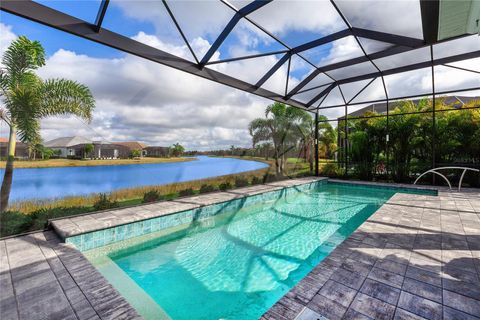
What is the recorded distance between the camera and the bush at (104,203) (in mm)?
4996

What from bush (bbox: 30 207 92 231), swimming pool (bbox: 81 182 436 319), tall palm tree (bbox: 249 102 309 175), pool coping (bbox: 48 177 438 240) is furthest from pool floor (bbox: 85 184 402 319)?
tall palm tree (bbox: 249 102 309 175)

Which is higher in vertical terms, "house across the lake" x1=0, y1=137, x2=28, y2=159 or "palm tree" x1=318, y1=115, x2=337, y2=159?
"palm tree" x1=318, y1=115, x2=337, y2=159

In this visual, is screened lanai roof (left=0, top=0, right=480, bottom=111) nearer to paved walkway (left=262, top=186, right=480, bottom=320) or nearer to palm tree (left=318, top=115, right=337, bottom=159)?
paved walkway (left=262, top=186, right=480, bottom=320)

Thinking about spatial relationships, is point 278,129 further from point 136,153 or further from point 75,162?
point 75,162

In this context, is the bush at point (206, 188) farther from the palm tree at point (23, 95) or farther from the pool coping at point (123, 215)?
the palm tree at point (23, 95)

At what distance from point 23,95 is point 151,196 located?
327cm

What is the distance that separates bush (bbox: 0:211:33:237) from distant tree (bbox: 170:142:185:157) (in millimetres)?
3774

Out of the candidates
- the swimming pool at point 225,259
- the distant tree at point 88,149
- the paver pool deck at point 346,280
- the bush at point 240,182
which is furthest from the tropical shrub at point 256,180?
the distant tree at point 88,149

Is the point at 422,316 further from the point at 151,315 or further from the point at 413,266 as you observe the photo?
the point at 151,315

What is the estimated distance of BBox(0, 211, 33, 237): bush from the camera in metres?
3.62

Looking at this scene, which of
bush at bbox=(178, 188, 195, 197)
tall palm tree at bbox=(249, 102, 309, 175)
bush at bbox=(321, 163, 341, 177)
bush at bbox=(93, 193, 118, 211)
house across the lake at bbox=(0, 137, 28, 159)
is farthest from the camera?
bush at bbox=(321, 163, 341, 177)

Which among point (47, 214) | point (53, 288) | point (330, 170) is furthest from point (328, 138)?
point (53, 288)

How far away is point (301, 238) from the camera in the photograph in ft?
15.4

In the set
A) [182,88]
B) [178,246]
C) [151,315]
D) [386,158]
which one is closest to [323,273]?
[151,315]
